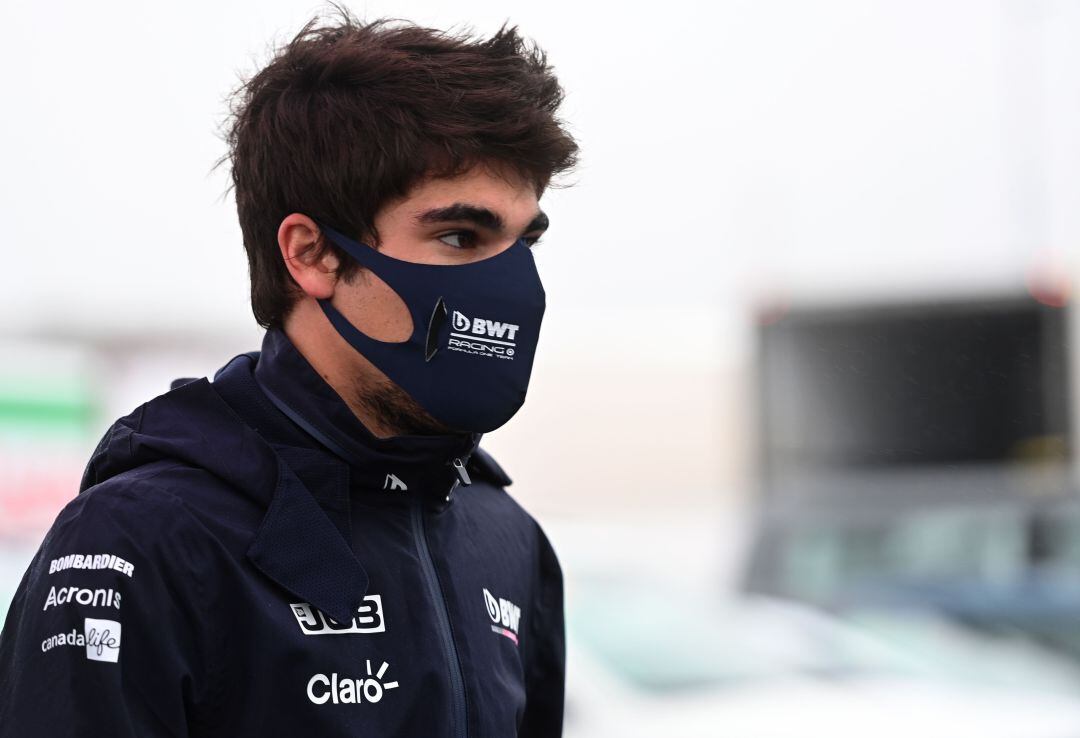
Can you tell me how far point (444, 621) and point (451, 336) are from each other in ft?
1.13

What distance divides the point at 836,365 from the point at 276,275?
8528 millimetres

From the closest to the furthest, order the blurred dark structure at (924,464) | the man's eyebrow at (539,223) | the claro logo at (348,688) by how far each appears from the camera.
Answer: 1. the claro logo at (348,688)
2. the man's eyebrow at (539,223)
3. the blurred dark structure at (924,464)

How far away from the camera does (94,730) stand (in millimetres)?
1452

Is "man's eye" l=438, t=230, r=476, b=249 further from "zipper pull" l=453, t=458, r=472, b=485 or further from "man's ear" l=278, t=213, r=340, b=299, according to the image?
"zipper pull" l=453, t=458, r=472, b=485

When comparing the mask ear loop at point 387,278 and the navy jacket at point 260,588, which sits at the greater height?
the mask ear loop at point 387,278

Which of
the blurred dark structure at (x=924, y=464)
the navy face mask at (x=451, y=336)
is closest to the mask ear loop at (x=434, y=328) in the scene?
the navy face mask at (x=451, y=336)

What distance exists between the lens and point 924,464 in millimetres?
10656

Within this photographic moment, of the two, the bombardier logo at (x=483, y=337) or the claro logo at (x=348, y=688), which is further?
the bombardier logo at (x=483, y=337)

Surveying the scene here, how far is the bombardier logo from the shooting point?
178cm

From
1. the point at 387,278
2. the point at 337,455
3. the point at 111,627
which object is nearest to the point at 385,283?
the point at 387,278

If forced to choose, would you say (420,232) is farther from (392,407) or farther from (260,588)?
(260,588)

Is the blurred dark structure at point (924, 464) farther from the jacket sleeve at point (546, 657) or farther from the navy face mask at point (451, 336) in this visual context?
the navy face mask at point (451, 336)

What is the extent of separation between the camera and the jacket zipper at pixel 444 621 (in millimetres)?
1704

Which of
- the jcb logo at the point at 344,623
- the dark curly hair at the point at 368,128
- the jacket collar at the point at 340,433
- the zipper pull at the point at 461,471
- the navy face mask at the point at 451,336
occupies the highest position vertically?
the dark curly hair at the point at 368,128
